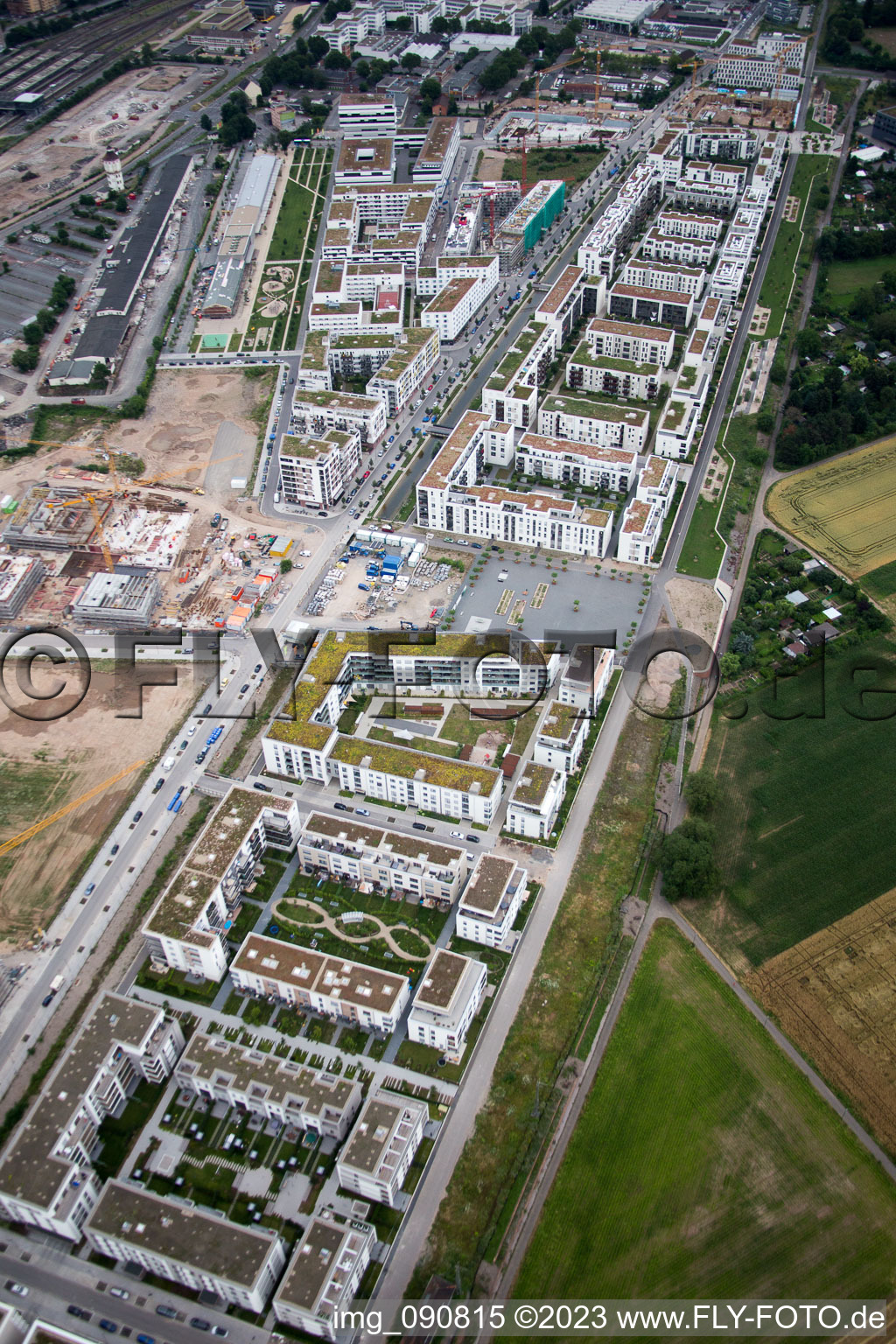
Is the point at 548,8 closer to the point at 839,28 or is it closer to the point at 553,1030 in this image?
the point at 839,28

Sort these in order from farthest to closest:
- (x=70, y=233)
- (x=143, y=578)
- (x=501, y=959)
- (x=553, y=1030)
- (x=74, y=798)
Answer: (x=70, y=233)
(x=143, y=578)
(x=74, y=798)
(x=501, y=959)
(x=553, y=1030)

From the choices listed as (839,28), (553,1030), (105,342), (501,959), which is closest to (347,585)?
(501,959)

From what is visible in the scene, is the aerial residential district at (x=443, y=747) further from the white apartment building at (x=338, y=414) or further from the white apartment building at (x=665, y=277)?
the white apartment building at (x=665, y=277)

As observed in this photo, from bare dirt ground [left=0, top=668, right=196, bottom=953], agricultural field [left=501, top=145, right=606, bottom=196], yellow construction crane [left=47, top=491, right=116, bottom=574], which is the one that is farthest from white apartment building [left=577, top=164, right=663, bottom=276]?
bare dirt ground [left=0, top=668, right=196, bottom=953]

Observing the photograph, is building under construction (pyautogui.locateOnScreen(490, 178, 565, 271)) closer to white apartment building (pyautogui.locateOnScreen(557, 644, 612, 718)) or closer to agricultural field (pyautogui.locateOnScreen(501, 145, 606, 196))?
agricultural field (pyautogui.locateOnScreen(501, 145, 606, 196))

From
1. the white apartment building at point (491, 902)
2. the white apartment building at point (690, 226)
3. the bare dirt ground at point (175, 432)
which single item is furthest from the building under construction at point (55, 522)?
the white apartment building at point (690, 226)

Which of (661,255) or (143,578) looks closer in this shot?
(143,578)

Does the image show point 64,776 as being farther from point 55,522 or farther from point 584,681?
point 584,681

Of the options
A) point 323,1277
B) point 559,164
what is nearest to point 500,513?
point 323,1277
